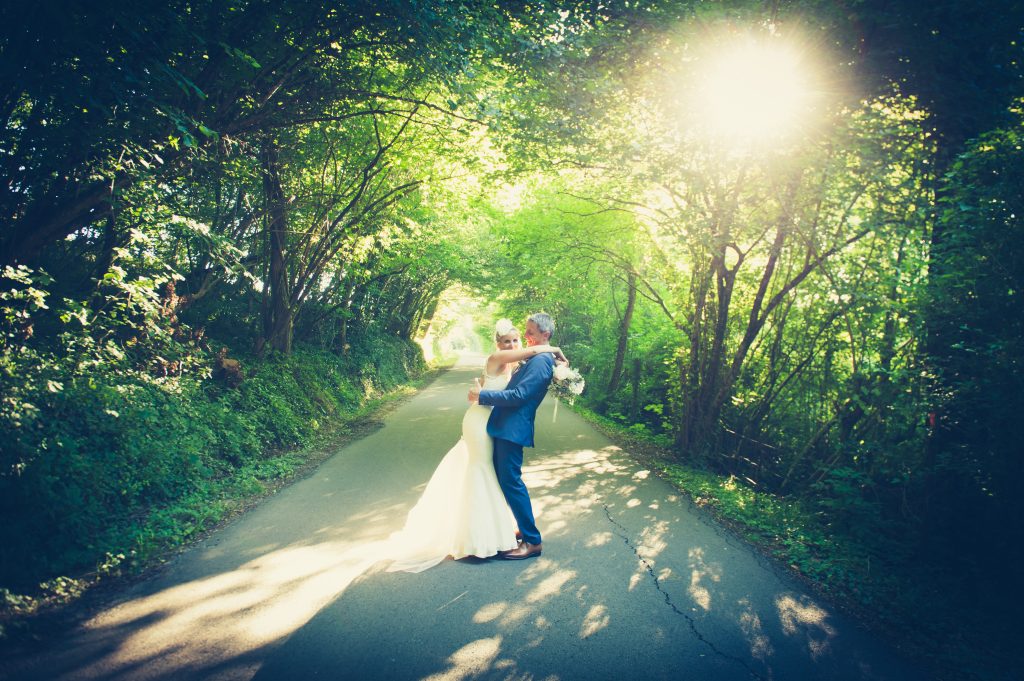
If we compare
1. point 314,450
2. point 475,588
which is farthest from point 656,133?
point 314,450

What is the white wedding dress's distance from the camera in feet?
15.0

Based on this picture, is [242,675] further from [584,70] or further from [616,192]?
[616,192]

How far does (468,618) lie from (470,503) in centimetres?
118

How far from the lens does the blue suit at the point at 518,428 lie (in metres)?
4.60

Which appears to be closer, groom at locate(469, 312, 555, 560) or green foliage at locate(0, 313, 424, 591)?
green foliage at locate(0, 313, 424, 591)

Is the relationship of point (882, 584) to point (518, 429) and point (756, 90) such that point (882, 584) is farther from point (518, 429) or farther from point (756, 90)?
point (756, 90)

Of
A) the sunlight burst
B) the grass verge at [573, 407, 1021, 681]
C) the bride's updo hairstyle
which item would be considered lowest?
the grass verge at [573, 407, 1021, 681]

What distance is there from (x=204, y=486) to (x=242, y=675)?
3.85 metres

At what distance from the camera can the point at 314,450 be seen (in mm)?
8922

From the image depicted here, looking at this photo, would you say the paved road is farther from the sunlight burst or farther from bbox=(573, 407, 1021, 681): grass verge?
the sunlight burst

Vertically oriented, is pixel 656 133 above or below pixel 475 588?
above

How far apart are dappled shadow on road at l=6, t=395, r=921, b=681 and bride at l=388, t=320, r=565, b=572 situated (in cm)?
18

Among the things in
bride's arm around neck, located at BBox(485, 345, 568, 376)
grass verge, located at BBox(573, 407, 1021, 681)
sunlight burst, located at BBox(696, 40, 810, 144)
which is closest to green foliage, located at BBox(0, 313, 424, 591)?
bride's arm around neck, located at BBox(485, 345, 568, 376)

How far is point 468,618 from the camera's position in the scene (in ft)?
11.6
